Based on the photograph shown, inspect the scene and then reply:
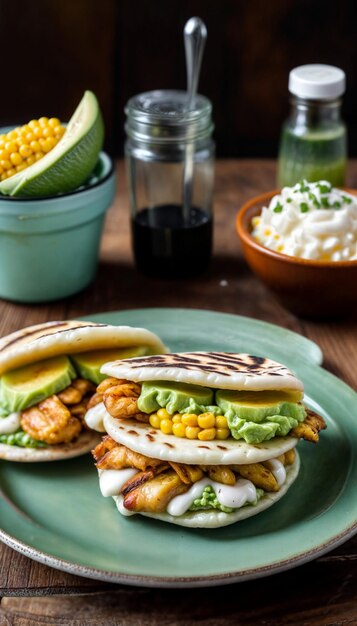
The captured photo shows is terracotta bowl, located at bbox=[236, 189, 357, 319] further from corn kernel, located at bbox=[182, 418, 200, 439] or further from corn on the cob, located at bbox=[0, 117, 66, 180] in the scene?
corn kernel, located at bbox=[182, 418, 200, 439]

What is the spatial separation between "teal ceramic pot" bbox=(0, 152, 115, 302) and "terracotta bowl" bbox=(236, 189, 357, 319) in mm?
392

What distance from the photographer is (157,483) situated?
1547 millimetres

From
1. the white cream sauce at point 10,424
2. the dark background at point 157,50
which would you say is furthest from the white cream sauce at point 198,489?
the dark background at point 157,50

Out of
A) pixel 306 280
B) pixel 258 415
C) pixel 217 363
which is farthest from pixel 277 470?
pixel 306 280

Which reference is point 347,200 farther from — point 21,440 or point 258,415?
point 21,440

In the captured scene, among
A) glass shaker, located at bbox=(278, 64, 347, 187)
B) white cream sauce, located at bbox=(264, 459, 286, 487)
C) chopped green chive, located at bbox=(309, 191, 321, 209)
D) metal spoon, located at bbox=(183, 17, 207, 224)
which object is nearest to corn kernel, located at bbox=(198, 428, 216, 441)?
white cream sauce, located at bbox=(264, 459, 286, 487)

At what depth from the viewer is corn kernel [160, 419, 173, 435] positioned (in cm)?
158

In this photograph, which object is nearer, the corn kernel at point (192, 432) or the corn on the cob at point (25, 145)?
the corn kernel at point (192, 432)

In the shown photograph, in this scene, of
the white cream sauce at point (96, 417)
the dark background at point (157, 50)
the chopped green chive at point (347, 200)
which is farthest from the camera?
the dark background at point (157, 50)

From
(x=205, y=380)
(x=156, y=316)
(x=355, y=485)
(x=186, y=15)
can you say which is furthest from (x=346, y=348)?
(x=186, y=15)

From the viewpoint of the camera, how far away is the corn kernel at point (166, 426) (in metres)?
1.58

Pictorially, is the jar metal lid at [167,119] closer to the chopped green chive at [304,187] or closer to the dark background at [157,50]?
the chopped green chive at [304,187]

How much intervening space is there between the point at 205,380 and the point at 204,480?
0.18 meters

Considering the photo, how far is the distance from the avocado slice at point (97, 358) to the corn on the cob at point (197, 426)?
0.27m
